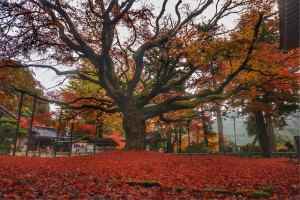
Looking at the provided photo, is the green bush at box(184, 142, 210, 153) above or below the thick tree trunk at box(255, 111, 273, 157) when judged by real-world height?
below

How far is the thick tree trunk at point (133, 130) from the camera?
11594mm

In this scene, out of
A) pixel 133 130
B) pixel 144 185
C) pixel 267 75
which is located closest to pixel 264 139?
pixel 267 75

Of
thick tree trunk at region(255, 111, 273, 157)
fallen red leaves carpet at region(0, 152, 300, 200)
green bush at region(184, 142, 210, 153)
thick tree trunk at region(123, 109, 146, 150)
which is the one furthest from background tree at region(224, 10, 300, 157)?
fallen red leaves carpet at region(0, 152, 300, 200)

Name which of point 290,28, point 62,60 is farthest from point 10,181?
point 62,60

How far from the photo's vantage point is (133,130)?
11.6 meters

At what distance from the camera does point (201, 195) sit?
4.33m

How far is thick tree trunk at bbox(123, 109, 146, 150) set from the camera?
1159 cm

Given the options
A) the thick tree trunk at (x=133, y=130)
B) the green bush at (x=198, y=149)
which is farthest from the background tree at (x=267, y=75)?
the thick tree trunk at (x=133, y=130)

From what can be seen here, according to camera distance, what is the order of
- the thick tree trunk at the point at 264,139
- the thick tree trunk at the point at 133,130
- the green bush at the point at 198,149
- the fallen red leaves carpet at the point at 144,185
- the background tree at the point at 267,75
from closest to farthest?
the fallen red leaves carpet at the point at 144,185 < the background tree at the point at 267,75 < the thick tree trunk at the point at 133,130 < the thick tree trunk at the point at 264,139 < the green bush at the point at 198,149

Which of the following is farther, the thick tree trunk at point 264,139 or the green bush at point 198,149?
the green bush at point 198,149

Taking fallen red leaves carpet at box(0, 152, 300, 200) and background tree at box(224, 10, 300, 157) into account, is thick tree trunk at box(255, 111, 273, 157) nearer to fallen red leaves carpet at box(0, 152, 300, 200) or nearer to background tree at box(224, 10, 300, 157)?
background tree at box(224, 10, 300, 157)

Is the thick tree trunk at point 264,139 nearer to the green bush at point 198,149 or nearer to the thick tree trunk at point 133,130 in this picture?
the green bush at point 198,149

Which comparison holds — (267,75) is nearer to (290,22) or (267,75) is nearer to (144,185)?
(290,22)

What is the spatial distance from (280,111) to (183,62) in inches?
321
